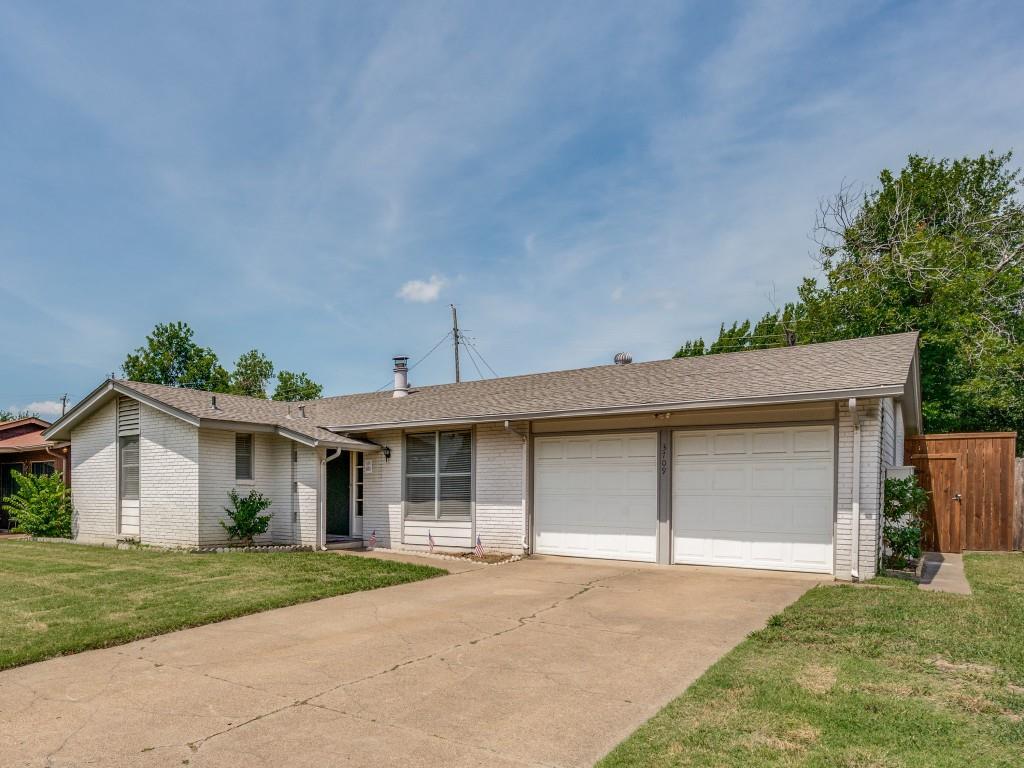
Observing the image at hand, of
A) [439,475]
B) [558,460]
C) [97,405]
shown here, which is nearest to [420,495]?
[439,475]

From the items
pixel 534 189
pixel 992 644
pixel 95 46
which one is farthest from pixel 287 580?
pixel 534 189

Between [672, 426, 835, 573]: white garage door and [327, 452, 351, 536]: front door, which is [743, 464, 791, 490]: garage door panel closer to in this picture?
[672, 426, 835, 573]: white garage door

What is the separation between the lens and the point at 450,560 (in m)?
12.2

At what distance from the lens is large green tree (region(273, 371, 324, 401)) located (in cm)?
4384

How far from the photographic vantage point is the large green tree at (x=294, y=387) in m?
43.8

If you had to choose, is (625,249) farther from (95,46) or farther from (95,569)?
(95,569)

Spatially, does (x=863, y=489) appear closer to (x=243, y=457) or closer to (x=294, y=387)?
(x=243, y=457)

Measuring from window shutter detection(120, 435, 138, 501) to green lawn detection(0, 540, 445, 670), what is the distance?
1.68 meters

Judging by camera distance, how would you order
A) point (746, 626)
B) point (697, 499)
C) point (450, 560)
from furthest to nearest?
point (450, 560) < point (697, 499) < point (746, 626)

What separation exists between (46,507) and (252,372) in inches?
1052

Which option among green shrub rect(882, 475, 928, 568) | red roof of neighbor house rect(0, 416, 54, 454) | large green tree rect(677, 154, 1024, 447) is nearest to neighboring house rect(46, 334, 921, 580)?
green shrub rect(882, 475, 928, 568)

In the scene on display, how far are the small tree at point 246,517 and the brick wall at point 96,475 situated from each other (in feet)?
11.3

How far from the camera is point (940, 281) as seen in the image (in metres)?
21.3

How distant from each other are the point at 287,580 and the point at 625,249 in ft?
46.1
